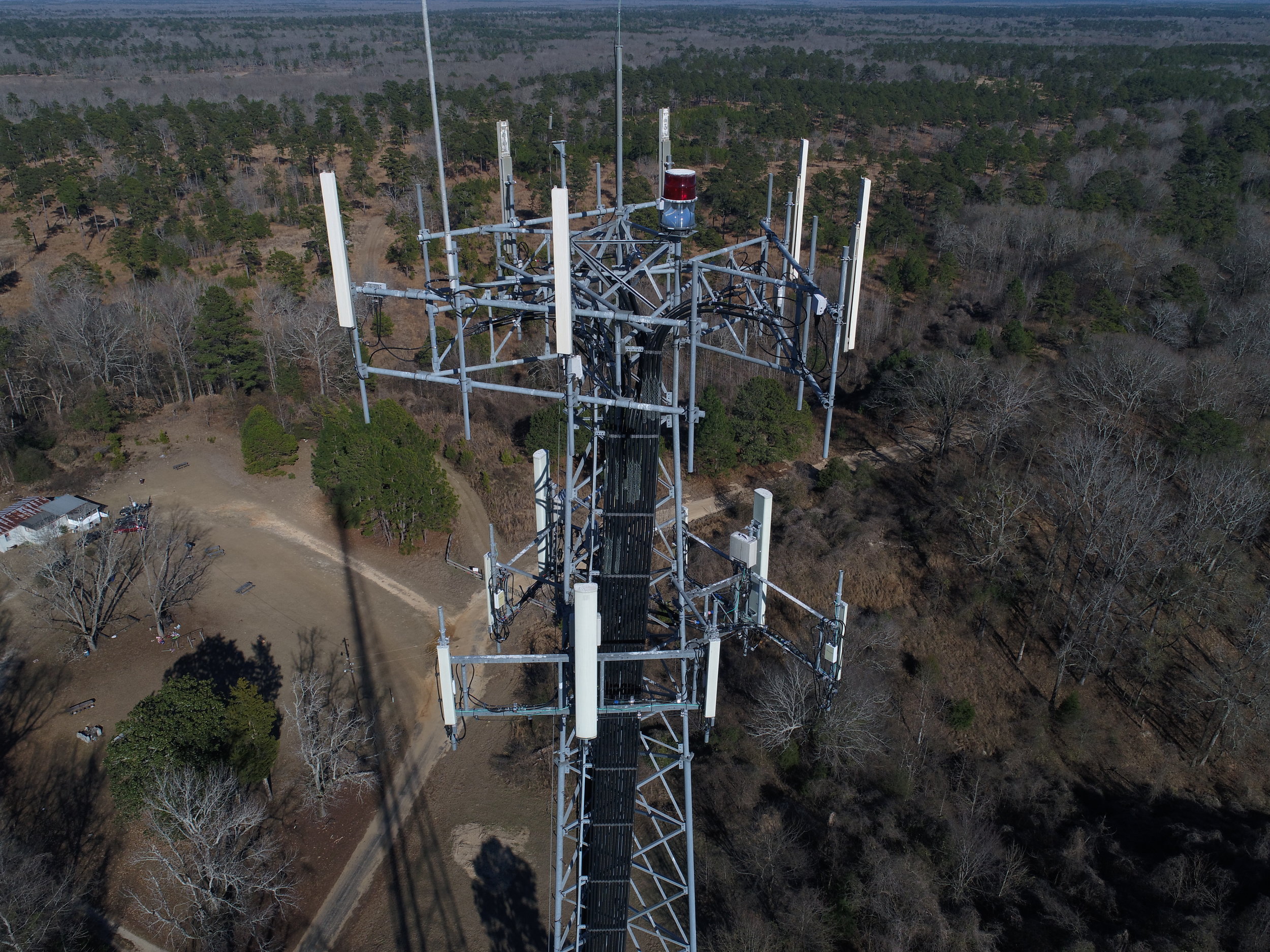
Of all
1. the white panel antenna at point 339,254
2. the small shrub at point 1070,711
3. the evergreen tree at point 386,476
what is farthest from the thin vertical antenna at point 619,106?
the evergreen tree at point 386,476

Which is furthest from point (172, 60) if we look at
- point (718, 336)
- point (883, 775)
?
point (883, 775)

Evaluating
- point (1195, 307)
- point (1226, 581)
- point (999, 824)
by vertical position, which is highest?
point (1195, 307)

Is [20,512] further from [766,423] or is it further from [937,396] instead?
[937,396]

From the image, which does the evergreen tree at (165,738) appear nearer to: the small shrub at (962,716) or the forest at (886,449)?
the forest at (886,449)

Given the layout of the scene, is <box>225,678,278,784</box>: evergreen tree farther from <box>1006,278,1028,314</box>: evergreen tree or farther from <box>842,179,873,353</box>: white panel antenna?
<box>1006,278,1028,314</box>: evergreen tree

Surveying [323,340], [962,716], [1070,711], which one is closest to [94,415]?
[323,340]

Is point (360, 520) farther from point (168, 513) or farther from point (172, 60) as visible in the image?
point (172, 60)
